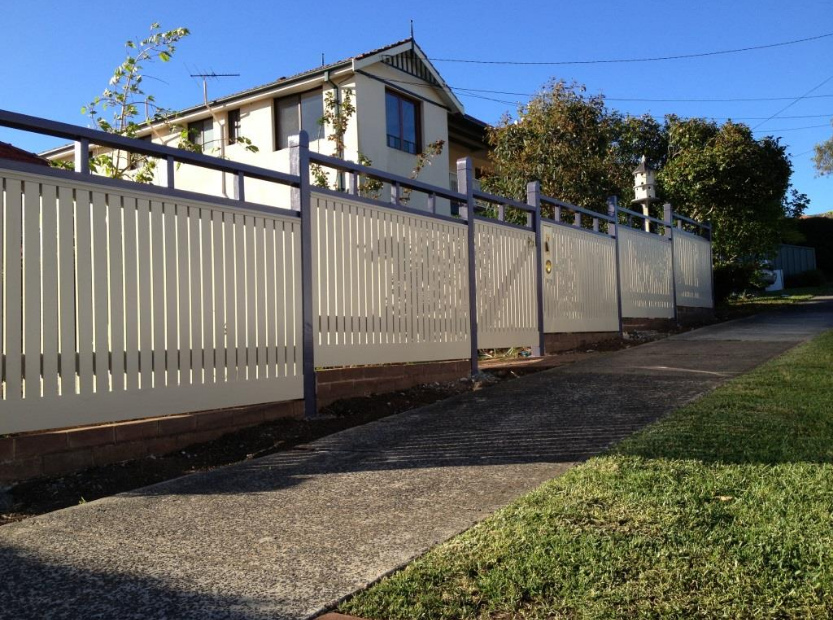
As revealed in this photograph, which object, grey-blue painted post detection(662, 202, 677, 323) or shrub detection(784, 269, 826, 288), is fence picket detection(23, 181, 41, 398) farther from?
shrub detection(784, 269, 826, 288)

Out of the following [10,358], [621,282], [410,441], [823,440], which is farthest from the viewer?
[621,282]

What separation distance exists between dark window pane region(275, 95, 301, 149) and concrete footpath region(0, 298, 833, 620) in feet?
44.1

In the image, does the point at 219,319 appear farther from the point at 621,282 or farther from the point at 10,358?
the point at 621,282

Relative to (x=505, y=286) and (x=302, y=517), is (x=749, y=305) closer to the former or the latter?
(x=505, y=286)

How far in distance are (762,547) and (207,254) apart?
169 inches

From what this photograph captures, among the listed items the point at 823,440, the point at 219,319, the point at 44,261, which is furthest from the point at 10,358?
the point at 823,440

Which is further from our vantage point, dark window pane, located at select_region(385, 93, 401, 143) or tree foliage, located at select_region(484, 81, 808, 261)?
dark window pane, located at select_region(385, 93, 401, 143)

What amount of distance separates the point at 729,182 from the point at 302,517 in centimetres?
1933

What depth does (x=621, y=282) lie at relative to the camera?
44.5ft

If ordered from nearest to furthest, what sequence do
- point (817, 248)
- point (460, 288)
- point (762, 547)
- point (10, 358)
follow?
point (762, 547), point (10, 358), point (460, 288), point (817, 248)

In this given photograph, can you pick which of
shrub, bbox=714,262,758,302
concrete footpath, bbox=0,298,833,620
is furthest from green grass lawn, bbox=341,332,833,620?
shrub, bbox=714,262,758,302

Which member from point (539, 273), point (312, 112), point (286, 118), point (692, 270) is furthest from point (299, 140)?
point (692, 270)

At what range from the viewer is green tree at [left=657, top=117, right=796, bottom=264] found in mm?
20281

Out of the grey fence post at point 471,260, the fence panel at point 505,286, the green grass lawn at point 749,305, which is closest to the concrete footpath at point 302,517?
the grey fence post at point 471,260
